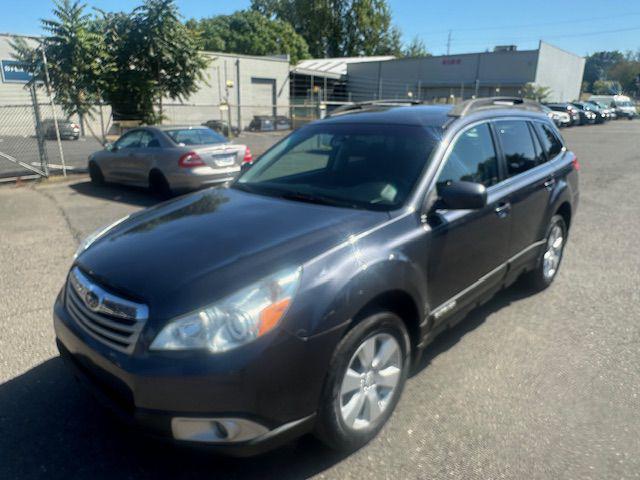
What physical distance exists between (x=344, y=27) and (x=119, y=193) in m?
60.3

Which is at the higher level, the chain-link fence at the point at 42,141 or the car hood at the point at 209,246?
the car hood at the point at 209,246

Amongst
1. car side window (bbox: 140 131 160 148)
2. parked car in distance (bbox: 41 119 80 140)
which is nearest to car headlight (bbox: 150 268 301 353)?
car side window (bbox: 140 131 160 148)

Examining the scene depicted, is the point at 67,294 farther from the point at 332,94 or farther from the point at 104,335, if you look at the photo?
the point at 332,94

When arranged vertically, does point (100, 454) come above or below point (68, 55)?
below

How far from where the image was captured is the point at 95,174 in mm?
10836

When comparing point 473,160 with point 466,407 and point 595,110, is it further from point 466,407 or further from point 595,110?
point 595,110

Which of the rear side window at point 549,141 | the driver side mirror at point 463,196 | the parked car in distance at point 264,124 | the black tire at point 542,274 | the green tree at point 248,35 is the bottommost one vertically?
the parked car in distance at point 264,124

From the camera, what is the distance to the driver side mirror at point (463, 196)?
2.75 m

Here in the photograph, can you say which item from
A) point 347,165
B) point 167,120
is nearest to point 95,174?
point 167,120

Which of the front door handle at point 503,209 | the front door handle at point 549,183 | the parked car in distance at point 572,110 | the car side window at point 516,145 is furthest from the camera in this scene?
the parked car in distance at point 572,110

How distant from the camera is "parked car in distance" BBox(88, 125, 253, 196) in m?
8.80

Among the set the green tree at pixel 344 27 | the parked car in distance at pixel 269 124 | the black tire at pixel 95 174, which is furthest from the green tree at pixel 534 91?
the black tire at pixel 95 174

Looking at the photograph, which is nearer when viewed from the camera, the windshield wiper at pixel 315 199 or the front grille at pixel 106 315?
the front grille at pixel 106 315

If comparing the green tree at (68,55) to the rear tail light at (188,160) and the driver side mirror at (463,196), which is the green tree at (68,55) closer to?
the rear tail light at (188,160)
